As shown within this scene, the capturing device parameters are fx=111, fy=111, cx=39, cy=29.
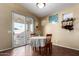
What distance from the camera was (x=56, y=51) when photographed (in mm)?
2014

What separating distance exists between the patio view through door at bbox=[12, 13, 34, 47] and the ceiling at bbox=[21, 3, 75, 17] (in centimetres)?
18

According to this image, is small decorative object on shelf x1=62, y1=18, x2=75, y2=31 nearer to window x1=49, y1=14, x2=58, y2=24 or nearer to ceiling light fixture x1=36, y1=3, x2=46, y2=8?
window x1=49, y1=14, x2=58, y2=24

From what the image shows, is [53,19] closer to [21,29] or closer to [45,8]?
[45,8]

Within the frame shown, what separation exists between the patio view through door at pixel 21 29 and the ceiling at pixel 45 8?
0.60ft

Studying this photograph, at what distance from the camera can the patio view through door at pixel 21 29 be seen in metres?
2.05

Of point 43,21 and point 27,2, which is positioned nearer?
point 27,2

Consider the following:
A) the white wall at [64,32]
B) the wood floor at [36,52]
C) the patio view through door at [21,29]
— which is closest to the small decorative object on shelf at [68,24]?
the white wall at [64,32]

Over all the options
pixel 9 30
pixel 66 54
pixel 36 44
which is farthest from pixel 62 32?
pixel 9 30

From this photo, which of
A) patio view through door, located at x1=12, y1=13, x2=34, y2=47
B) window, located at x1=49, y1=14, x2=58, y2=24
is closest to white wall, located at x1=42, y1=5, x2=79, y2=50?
window, located at x1=49, y1=14, x2=58, y2=24

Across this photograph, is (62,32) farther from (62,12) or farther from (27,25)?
(27,25)

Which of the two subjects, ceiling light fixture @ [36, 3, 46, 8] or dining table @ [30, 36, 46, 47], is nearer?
ceiling light fixture @ [36, 3, 46, 8]

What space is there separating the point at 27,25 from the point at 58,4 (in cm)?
70

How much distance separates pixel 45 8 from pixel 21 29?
0.60 m

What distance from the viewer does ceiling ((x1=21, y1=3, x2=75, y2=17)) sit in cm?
198
